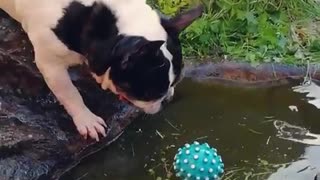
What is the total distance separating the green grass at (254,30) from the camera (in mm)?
3203

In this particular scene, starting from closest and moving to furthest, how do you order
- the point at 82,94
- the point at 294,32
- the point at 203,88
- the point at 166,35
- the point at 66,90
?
the point at 166,35 < the point at 66,90 < the point at 82,94 < the point at 203,88 < the point at 294,32

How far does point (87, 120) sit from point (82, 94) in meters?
0.13

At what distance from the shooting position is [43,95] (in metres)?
2.60

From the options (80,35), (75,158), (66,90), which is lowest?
(75,158)

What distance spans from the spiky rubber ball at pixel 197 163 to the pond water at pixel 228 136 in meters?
0.18

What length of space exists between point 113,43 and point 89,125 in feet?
1.46

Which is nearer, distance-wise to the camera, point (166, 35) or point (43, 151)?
point (166, 35)

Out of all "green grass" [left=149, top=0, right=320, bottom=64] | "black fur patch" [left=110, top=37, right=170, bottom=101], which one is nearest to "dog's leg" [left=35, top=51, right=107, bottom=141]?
"black fur patch" [left=110, top=37, right=170, bottom=101]

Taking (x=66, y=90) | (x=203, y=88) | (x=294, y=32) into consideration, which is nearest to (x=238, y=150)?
(x=203, y=88)

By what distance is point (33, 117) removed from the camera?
8.26 feet

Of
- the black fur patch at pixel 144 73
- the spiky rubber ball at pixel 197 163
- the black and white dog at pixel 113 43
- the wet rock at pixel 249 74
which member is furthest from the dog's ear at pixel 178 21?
the wet rock at pixel 249 74

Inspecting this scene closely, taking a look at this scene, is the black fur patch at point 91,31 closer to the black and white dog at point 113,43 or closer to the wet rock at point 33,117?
the black and white dog at point 113,43

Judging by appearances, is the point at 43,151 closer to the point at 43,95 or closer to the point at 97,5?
the point at 43,95

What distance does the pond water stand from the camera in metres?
2.55
